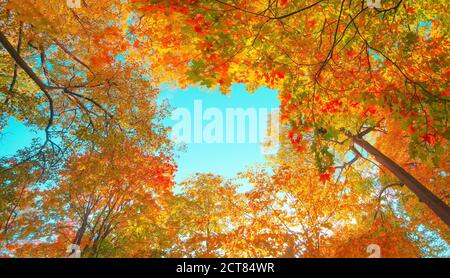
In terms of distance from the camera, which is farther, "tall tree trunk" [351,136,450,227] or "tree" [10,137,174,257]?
"tree" [10,137,174,257]

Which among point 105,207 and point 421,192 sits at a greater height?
point 105,207

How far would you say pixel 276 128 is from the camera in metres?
16.1

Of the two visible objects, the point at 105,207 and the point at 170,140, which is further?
the point at 105,207

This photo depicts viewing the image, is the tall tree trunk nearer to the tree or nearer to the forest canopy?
the forest canopy

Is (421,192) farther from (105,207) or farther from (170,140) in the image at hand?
(105,207)

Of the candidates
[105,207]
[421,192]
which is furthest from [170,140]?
[421,192]

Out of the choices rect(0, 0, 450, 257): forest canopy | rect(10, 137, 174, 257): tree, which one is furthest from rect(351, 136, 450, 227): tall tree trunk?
rect(10, 137, 174, 257): tree

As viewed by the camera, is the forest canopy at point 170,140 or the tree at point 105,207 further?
the tree at point 105,207

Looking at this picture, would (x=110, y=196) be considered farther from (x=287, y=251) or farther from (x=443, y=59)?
(x=443, y=59)

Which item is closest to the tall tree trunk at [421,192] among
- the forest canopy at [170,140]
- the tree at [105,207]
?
the forest canopy at [170,140]

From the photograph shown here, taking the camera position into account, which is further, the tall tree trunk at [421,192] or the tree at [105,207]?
the tree at [105,207]

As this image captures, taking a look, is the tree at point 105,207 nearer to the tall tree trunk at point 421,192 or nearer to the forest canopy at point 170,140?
the forest canopy at point 170,140
